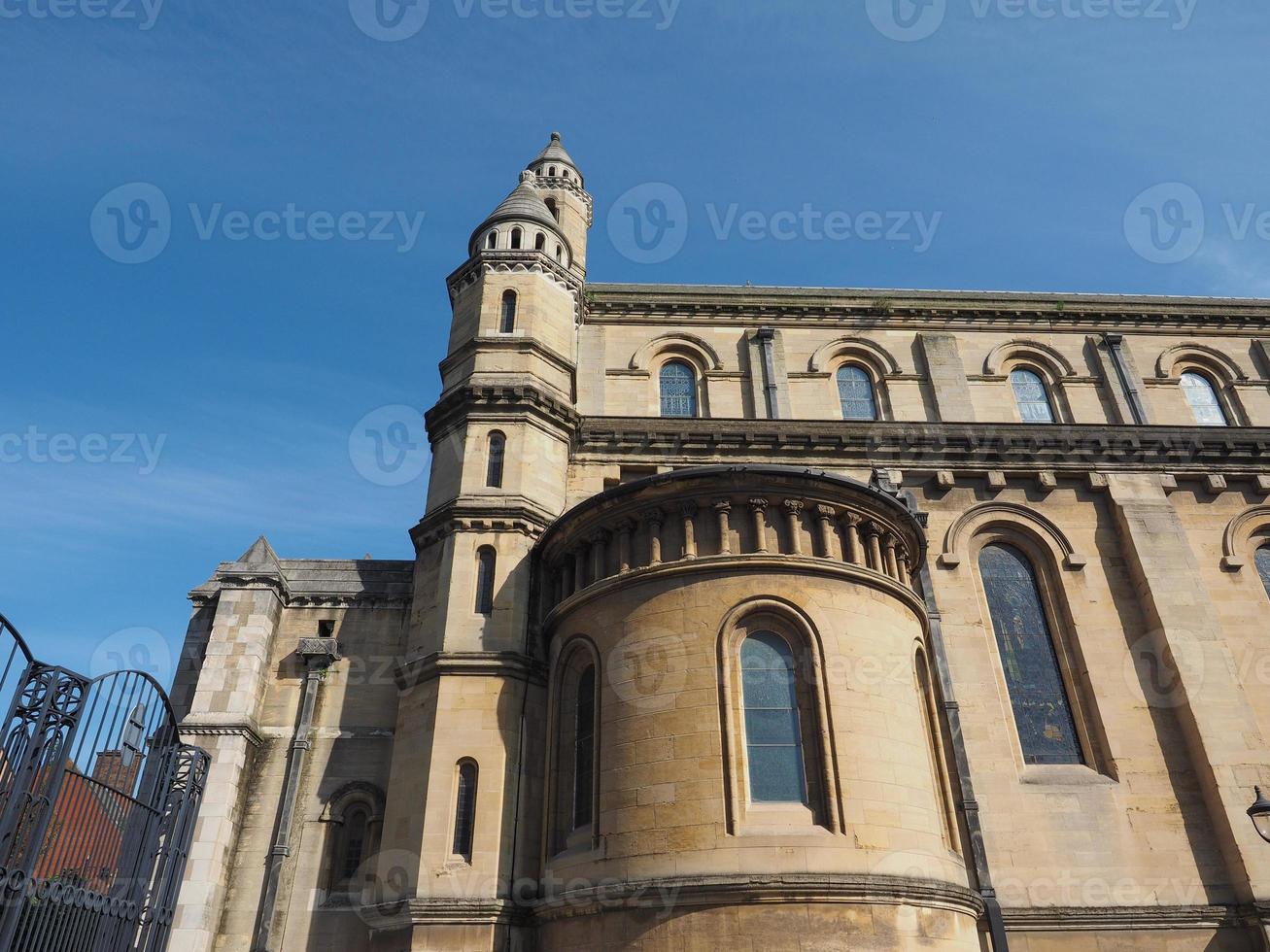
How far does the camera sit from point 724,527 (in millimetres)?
15906

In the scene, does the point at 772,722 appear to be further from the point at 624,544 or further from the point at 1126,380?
the point at 1126,380

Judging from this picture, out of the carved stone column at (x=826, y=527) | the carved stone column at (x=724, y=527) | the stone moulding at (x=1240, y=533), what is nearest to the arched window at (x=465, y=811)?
the carved stone column at (x=724, y=527)

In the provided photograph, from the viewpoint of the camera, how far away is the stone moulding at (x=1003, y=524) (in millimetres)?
20516

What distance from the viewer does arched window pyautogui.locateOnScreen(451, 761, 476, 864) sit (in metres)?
15.6

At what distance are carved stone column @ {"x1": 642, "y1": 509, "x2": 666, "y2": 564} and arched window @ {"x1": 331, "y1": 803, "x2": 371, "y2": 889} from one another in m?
8.37

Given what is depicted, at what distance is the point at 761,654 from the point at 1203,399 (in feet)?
62.7

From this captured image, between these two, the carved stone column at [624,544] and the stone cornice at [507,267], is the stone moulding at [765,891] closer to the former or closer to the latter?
the carved stone column at [624,544]

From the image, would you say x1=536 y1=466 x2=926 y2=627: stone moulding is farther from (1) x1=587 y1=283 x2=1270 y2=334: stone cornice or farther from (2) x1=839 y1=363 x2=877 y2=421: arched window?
(1) x1=587 y1=283 x2=1270 y2=334: stone cornice

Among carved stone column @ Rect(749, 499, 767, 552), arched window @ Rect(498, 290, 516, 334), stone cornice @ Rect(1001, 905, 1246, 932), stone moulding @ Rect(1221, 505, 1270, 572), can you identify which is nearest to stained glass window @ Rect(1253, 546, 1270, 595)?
stone moulding @ Rect(1221, 505, 1270, 572)

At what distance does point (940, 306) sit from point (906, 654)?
14067 millimetres

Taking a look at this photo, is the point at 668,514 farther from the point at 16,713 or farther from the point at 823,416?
the point at 16,713

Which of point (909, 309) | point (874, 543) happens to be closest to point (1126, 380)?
point (909, 309)

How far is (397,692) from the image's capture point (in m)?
19.3

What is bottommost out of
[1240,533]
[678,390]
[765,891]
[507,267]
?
[765,891]
